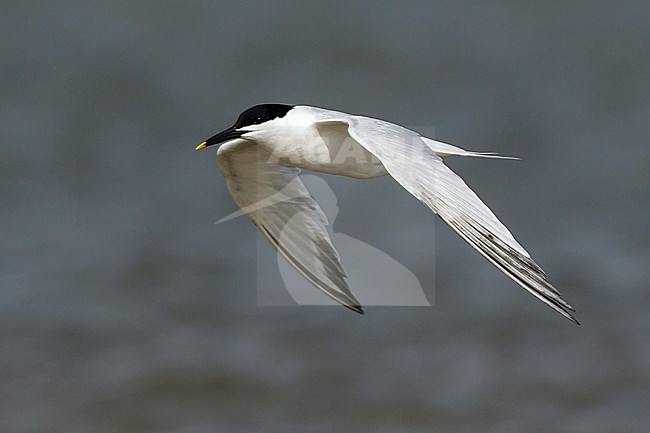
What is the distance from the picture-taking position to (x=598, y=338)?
8.40m

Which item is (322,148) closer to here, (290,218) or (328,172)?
(328,172)

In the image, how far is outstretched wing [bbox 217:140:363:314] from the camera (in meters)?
5.79

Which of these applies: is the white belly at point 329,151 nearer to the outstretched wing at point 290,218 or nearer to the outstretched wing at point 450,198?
the outstretched wing at point 450,198

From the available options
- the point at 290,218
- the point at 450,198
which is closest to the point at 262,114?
the point at 290,218

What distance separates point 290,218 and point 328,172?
0.73 meters

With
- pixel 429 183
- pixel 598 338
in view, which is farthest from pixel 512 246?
pixel 598 338

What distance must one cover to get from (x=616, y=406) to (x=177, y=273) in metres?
3.36

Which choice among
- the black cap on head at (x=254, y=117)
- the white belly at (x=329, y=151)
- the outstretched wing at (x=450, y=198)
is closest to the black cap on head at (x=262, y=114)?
the black cap on head at (x=254, y=117)

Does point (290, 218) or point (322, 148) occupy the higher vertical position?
point (322, 148)

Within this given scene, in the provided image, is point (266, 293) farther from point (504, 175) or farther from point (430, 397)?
point (504, 175)

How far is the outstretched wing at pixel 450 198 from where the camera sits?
381 centimetres

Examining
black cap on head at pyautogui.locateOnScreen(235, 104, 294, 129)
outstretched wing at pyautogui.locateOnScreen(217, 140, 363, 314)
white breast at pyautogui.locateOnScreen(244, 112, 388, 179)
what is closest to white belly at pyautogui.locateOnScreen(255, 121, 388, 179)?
white breast at pyautogui.locateOnScreen(244, 112, 388, 179)

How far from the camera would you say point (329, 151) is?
506 centimetres

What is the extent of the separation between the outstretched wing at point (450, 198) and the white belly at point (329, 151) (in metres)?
0.12
